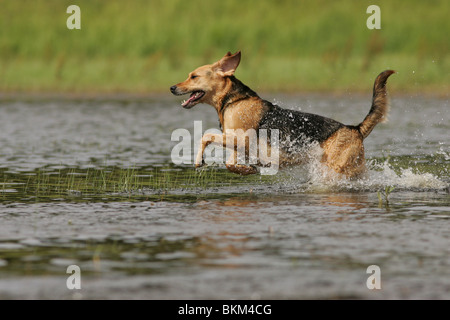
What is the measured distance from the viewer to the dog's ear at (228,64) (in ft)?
37.1

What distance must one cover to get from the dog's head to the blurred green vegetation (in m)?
14.4

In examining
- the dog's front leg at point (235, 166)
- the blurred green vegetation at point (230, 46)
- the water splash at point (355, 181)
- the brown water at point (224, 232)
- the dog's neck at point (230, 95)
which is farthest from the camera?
the blurred green vegetation at point (230, 46)

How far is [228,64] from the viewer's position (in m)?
11.4

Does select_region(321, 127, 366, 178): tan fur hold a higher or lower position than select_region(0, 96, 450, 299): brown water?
higher

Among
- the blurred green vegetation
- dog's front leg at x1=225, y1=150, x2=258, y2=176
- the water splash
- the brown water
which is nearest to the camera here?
the brown water

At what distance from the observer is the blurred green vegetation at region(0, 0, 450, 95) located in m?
26.7

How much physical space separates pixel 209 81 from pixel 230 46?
18135mm

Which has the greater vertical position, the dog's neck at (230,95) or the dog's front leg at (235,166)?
the dog's neck at (230,95)

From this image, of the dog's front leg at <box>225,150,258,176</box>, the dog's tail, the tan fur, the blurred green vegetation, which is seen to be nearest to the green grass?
the dog's front leg at <box>225,150,258,176</box>

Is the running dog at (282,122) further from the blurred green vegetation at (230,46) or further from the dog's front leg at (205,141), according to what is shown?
the blurred green vegetation at (230,46)

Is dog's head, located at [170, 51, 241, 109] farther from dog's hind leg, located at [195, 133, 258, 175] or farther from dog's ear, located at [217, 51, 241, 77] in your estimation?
dog's hind leg, located at [195, 133, 258, 175]

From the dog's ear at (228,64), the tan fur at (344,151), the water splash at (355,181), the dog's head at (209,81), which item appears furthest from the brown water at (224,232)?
the dog's ear at (228,64)

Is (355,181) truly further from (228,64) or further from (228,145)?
(228,64)
